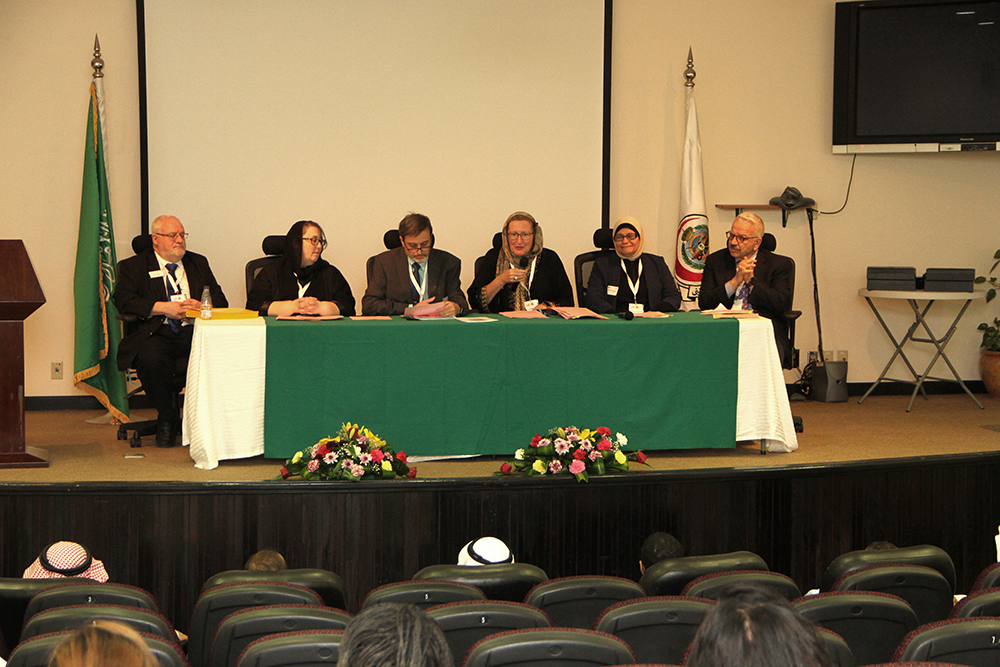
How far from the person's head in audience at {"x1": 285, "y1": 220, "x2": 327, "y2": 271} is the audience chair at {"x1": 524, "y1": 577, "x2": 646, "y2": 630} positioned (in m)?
3.38

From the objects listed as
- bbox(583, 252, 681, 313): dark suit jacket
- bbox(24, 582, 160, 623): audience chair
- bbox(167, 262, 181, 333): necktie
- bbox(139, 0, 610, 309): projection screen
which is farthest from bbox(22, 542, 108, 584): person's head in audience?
bbox(139, 0, 610, 309): projection screen

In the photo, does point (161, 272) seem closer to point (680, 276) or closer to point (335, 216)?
point (335, 216)

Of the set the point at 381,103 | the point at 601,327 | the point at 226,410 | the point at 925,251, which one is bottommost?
the point at 226,410

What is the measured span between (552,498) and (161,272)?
2.71m

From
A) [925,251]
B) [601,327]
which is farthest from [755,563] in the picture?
[925,251]

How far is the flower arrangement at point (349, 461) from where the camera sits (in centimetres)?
364

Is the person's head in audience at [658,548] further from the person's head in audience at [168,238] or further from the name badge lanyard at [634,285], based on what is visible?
the person's head in audience at [168,238]

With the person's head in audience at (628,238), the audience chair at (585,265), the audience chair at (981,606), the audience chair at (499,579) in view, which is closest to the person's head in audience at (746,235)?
the person's head in audience at (628,238)

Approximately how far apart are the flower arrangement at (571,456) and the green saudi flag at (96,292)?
282 cm

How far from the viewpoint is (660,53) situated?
6805mm

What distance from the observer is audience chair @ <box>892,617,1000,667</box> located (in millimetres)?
1651

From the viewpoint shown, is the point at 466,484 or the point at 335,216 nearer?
the point at 466,484

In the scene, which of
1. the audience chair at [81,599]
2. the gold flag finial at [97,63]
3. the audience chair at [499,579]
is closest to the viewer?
the audience chair at [81,599]

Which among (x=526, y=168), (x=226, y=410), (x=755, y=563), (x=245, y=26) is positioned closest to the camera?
(x=755, y=563)
